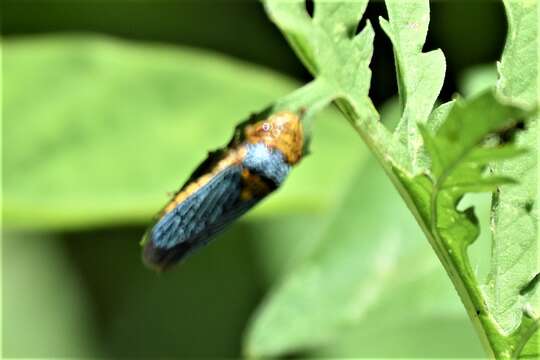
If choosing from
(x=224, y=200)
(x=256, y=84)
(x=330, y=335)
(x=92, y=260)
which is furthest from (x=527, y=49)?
(x=92, y=260)

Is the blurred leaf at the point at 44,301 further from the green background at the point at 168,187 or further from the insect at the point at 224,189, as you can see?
the insect at the point at 224,189

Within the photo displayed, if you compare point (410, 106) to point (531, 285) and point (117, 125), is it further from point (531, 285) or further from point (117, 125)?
point (117, 125)

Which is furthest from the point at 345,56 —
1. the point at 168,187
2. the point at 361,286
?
the point at 168,187

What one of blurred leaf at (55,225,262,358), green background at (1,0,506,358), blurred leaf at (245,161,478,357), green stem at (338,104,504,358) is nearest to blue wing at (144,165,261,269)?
green stem at (338,104,504,358)

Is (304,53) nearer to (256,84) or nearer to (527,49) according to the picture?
(527,49)

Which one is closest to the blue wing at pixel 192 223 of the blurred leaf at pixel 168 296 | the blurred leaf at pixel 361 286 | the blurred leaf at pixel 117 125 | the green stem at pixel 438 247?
the green stem at pixel 438 247

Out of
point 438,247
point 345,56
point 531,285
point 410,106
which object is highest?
point 345,56
